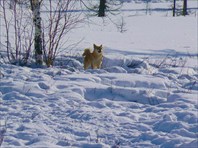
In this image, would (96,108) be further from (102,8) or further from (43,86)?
(102,8)

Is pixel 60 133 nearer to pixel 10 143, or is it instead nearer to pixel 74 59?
pixel 10 143

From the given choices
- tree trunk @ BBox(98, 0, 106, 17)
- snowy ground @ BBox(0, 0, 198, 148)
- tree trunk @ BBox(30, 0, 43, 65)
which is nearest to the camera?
snowy ground @ BBox(0, 0, 198, 148)

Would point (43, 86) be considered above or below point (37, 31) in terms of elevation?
below

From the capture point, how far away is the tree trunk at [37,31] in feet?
31.8

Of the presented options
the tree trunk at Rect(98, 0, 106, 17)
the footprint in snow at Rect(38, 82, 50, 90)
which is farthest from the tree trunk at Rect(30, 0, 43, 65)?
the tree trunk at Rect(98, 0, 106, 17)

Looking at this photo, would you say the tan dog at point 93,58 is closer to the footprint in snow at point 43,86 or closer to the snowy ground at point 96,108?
the snowy ground at point 96,108

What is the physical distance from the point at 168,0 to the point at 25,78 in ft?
176

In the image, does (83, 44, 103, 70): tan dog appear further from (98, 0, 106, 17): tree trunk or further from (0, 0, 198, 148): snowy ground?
(98, 0, 106, 17): tree trunk

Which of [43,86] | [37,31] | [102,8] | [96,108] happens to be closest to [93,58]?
[37,31]

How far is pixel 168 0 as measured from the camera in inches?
2370

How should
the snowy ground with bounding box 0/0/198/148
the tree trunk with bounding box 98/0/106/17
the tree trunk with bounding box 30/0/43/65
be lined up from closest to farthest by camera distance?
the snowy ground with bounding box 0/0/198/148 → the tree trunk with bounding box 30/0/43/65 → the tree trunk with bounding box 98/0/106/17

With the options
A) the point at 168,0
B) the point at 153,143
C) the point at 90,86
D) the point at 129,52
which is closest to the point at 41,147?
the point at 153,143

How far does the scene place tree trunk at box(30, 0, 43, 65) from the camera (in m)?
9.70

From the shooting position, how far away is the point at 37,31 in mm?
9891
